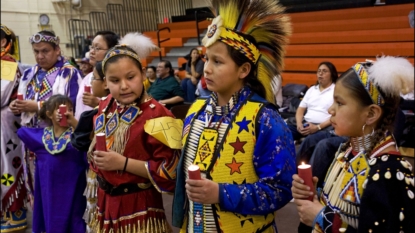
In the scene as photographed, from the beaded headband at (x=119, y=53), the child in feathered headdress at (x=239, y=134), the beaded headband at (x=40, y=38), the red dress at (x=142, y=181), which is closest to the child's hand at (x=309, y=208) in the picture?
the child in feathered headdress at (x=239, y=134)

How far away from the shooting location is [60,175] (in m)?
2.61

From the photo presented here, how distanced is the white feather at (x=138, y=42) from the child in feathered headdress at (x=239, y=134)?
2.35 feet

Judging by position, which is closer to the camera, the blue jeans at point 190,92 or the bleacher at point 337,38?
the bleacher at point 337,38

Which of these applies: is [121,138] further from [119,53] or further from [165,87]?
[165,87]

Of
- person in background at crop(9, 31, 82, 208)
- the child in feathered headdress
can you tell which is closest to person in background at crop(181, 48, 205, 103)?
person in background at crop(9, 31, 82, 208)

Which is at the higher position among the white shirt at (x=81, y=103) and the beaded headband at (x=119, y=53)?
the beaded headband at (x=119, y=53)

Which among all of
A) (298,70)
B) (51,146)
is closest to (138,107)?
(51,146)

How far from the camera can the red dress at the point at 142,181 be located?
1883 mm

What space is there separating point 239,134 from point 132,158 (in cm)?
56

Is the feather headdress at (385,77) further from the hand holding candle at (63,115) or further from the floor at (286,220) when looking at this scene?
the floor at (286,220)

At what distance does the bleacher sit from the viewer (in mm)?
5703

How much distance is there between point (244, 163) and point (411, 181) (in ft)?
1.71

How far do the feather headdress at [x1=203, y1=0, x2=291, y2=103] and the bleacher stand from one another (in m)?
3.69

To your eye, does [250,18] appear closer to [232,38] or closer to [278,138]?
[232,38]
